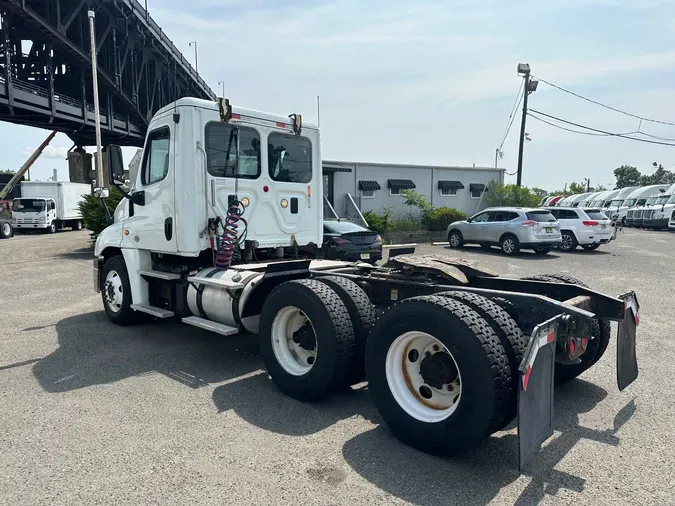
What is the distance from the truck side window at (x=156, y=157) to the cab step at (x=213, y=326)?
72.8 inches

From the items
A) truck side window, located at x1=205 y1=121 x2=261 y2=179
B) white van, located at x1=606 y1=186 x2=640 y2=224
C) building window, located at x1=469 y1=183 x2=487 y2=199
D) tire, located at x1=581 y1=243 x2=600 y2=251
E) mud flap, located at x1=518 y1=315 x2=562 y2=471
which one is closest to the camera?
mud flap, located at x1=518 y1=315 x2=562 y2=471

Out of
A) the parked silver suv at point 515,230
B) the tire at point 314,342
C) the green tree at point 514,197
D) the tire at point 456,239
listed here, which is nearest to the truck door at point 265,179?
the tire at point 314,342

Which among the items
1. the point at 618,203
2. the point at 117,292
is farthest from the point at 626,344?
the point at 618,203

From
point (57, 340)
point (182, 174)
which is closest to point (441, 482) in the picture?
point (182, 174)

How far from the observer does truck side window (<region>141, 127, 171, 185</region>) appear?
20.7 ft

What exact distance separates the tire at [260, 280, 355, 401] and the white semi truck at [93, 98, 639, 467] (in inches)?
0.5

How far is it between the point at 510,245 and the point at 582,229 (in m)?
3.24

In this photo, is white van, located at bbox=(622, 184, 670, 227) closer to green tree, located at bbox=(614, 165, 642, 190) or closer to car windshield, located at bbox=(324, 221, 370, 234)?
car windshield, located at bbox=(324, 221, 370, 234)

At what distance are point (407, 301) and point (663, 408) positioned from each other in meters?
2.67

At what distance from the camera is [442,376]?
3627mm

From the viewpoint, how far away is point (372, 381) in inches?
157

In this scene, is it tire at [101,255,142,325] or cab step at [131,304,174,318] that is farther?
tire at [101,255,142,325]

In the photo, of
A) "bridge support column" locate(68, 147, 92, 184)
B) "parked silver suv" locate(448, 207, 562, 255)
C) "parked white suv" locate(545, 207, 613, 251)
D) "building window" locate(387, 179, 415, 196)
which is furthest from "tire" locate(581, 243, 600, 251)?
"bridge support column" locate(68, 147, 92, 184)

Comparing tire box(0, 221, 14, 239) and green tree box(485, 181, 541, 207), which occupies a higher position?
green tree box(485, 181, 541, 207)
